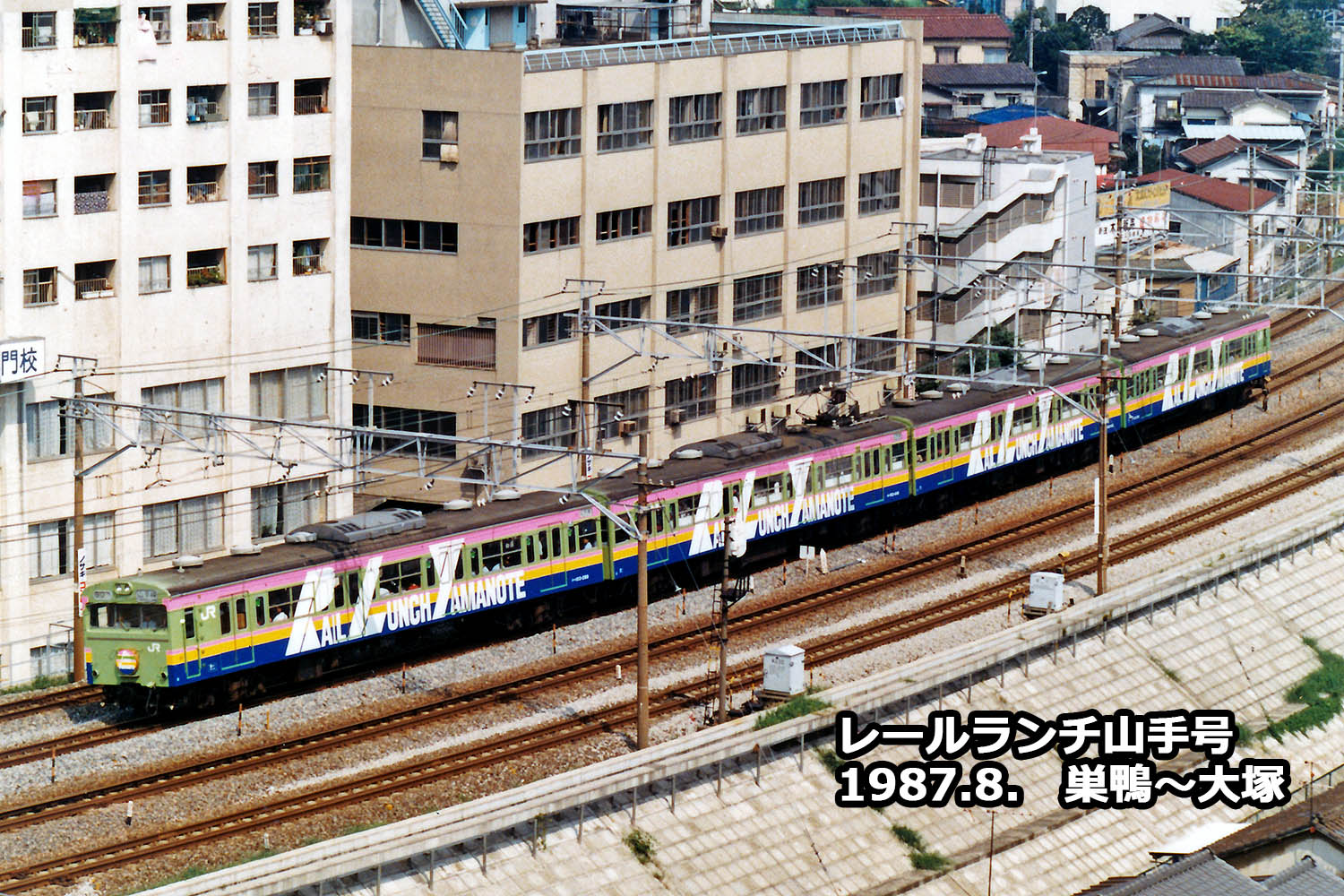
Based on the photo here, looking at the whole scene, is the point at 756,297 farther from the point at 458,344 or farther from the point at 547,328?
the point at 458,344

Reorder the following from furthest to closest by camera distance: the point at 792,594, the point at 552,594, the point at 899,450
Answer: the point at 899,450 → the point at 792,594 → the point at 552,594

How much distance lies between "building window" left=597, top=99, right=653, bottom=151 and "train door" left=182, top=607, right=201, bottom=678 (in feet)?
66.2

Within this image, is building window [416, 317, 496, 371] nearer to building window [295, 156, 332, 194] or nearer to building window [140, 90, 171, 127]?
building window [295, 156, 332, 194]

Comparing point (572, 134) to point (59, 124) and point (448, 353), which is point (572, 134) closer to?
point (448, 353)

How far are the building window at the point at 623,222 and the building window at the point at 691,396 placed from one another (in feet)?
12.6

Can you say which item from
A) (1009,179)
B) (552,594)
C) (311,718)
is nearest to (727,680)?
(552,594)

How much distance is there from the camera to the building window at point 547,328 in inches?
2051

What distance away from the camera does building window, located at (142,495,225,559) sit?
45.3m

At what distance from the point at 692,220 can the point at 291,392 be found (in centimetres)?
1314

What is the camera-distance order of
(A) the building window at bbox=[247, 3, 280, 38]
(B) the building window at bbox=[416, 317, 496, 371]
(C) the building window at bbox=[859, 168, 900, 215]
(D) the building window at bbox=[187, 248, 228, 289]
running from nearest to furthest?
(D) the building window at bbox=[187, 248, 228, 289]
(A) the building window at bbox=[247, 3, 280, 38]
(B) the building window at bbox=[416, 317, 496, 371]
(C) the building window at bbox=[859, 168, 900, 215]

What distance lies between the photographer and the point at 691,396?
189ft

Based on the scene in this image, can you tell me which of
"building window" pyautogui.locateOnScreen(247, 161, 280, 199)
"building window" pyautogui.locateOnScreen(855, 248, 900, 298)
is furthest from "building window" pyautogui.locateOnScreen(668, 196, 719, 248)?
"building window" pyautogui.locateOnScreen(247, 161, 280, 199)

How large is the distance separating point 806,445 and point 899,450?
3.11m

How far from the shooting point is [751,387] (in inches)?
2361
